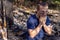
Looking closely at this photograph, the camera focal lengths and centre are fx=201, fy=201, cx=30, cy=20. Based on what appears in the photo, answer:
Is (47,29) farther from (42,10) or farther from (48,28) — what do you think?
(42,10)

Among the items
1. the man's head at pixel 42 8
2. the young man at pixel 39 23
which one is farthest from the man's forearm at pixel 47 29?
the man's head at pixel 42 8

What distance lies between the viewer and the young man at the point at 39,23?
5.00 ft

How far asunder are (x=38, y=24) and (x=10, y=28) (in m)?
0.31

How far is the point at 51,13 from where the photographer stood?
1.73 meters

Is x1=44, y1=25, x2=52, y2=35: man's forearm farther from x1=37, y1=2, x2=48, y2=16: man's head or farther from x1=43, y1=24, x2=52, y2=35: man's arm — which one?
x1=37, y1=2, x2=48, y2=16: man's head

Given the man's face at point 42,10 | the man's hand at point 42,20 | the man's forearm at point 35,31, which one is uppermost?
the man's face at point 42,10

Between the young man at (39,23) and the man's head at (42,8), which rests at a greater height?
the man's head at (42,8)

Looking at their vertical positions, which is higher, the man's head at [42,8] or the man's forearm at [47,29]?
the man's head at [42,8]

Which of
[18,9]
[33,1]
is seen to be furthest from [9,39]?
[33,1]

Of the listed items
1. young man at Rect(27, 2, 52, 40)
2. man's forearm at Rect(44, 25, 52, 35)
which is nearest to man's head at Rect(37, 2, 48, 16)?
young man at Rect(27, 2, 52, 40)

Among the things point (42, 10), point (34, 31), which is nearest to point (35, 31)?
point (34, 31)

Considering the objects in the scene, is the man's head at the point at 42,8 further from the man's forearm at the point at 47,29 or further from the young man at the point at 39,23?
the man's forearm at the point at 47,29

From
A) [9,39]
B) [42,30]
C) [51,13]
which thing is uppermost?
[51,13]

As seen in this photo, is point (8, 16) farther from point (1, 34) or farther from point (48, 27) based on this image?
point (48, 27)
